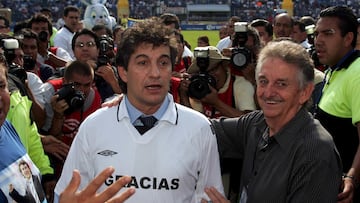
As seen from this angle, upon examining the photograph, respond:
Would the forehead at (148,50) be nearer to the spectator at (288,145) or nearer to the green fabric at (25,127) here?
the spectator at (288,145)

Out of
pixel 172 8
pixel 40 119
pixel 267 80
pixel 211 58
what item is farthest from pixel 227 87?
pixel 172 8

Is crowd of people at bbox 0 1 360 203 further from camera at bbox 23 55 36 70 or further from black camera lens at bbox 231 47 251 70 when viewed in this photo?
camera at bbox 23 55 36 70

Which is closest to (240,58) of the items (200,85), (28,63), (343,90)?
(200,85)

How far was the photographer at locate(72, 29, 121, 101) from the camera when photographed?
4574 mm

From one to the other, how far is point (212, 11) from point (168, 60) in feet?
144

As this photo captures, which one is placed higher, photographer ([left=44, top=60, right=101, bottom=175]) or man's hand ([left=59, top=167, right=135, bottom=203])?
man's hand ([left=59, top=167, right=135, bottom=203])

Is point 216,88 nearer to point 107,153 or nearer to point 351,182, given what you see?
point 351,182

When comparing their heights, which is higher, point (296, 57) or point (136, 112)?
point (296, 57)

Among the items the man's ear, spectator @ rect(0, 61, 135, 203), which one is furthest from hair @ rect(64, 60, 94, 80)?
the man's ear

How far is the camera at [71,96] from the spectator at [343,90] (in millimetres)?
1710

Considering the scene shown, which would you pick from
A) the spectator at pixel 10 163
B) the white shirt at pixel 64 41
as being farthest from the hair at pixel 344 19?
the white shirt at pixel 64 41

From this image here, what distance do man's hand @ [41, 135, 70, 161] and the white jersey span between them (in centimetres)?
A: 155

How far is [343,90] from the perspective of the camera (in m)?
3.03

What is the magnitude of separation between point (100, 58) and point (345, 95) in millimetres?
2322
